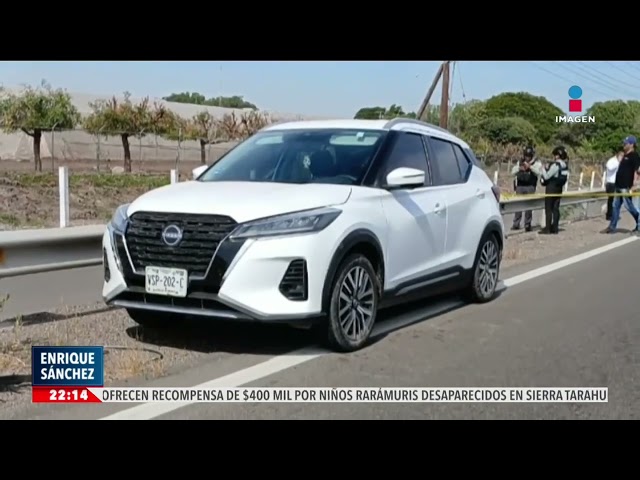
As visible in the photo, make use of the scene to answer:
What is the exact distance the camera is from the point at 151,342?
6.30m

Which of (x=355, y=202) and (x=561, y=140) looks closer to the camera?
(x=355, y=202)

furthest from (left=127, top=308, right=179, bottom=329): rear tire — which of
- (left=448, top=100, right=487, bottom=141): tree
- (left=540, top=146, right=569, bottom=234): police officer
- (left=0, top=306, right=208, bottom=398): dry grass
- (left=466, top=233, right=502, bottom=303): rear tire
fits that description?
(left=448, top=100, right=487, bottom=141): tree

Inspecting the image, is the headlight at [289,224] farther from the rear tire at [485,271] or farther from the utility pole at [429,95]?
the utility pole at [429,95]

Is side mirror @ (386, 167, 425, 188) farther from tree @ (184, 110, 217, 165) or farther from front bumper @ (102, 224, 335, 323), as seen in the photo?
tree @ (184, 110, 217, 165)

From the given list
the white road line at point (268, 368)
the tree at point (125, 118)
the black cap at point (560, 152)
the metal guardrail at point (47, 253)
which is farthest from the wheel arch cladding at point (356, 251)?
the tree at point (125, 118)

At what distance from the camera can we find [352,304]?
20.2ft

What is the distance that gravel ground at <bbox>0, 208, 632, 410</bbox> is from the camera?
5.47 m

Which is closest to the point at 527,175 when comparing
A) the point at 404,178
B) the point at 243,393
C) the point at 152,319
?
the point at 404,178

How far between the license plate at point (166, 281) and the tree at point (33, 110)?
29225 mm

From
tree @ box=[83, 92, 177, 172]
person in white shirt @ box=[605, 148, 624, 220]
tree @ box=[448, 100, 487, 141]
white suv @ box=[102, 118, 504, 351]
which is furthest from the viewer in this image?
tree @ box=[448, 100, 487, 141]

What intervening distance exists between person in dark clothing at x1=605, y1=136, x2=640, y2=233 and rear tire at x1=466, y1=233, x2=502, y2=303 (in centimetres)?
811
